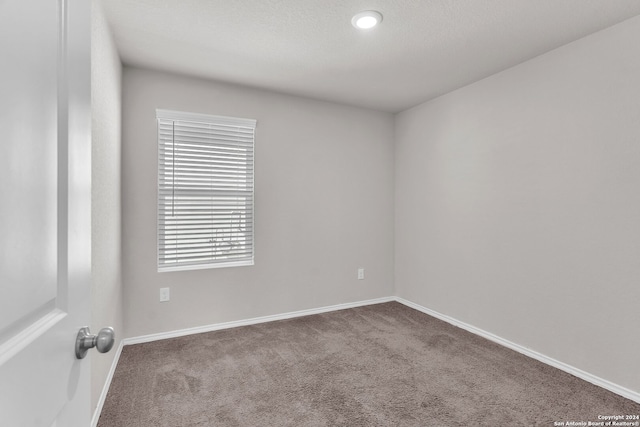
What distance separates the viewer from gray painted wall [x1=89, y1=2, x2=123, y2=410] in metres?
1.76

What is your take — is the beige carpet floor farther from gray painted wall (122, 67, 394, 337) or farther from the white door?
the white door

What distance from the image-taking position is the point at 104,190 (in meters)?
2.05

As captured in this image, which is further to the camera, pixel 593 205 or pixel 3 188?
pixel 593 205

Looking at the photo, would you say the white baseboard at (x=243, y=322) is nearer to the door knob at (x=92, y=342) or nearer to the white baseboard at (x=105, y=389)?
the white baseboard at (x=105, y=389)

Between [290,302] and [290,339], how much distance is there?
2.09ft

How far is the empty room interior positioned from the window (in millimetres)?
25

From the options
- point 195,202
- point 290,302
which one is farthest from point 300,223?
point 195,202

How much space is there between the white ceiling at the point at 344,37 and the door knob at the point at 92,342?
1988 millimetres

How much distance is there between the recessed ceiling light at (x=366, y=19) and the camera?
207 cm

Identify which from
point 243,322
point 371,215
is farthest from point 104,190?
point 371,215

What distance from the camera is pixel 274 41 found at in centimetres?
240

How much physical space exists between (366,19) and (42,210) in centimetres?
217

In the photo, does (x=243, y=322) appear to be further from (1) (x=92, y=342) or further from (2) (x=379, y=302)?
(1) (x=92, y=342)

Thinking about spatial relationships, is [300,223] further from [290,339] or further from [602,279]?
[602,279]
